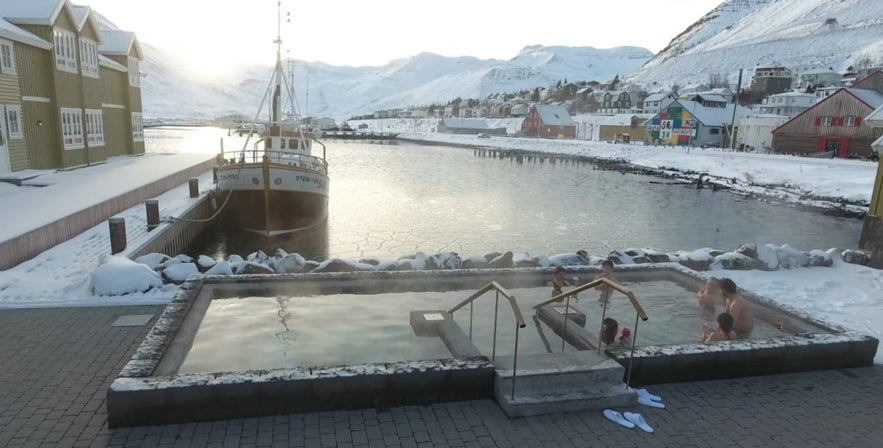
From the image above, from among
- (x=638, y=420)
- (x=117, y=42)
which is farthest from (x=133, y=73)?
(x=638, y=420)

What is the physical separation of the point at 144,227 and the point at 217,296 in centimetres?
790

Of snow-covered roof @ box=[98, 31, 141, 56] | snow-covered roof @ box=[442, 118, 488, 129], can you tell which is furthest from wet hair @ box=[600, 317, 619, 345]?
snow-covered roof @ box=[442, 118, 488, 129]

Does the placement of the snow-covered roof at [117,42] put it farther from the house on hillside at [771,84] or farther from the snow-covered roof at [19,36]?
Answer: the house on hillside at [771,84]

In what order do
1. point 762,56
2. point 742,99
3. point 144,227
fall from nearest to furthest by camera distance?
point 144,227, point 742,99, point 762,56

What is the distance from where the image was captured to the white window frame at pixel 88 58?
977 inches

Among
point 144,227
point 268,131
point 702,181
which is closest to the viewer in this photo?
point 144,227

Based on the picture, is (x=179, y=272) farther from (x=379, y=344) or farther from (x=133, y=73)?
(x=133, y=73)

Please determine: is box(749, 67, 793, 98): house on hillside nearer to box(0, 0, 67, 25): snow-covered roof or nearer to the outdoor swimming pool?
box(0, 0, 67, 25): snow-covered roof

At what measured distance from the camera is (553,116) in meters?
101

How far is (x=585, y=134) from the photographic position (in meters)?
96.6

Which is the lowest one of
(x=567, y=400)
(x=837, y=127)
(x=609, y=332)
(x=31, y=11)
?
(x=567, y=400)

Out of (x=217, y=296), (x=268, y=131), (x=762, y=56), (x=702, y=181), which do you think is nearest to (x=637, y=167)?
(x=702, y=181)

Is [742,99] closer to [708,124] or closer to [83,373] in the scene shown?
[708,124]

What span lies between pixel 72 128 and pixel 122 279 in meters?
19.0
